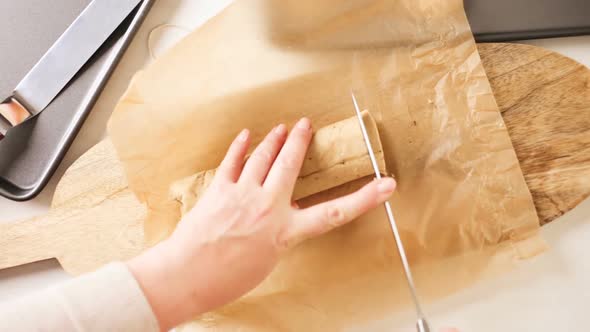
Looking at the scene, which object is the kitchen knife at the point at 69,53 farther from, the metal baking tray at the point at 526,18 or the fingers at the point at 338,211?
the metal baking tray at the point at 526,18

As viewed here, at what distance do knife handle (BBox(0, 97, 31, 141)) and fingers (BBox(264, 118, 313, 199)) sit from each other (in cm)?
45

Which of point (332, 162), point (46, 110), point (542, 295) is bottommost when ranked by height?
point (542, 295)

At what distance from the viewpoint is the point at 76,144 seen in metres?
0.82

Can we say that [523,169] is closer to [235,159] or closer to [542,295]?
[542,295]

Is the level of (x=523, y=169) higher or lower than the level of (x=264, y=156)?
lower

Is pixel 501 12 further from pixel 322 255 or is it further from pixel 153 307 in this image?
pixel 153 307

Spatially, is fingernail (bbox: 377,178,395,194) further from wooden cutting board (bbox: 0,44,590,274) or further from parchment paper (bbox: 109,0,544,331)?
wooden cutting board (bbox: 0,44,590,274)

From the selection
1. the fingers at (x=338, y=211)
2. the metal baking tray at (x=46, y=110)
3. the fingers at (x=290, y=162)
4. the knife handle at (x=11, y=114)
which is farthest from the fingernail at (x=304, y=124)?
the knife handle at (x=11, y=114)

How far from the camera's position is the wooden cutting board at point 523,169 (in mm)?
680

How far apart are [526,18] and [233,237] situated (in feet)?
1.77

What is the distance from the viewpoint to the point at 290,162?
0.65 metres

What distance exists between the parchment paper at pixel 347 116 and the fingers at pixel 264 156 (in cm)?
5

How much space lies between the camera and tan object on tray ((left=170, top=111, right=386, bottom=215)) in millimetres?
677

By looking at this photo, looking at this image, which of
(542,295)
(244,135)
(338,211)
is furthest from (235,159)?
(542,295)
